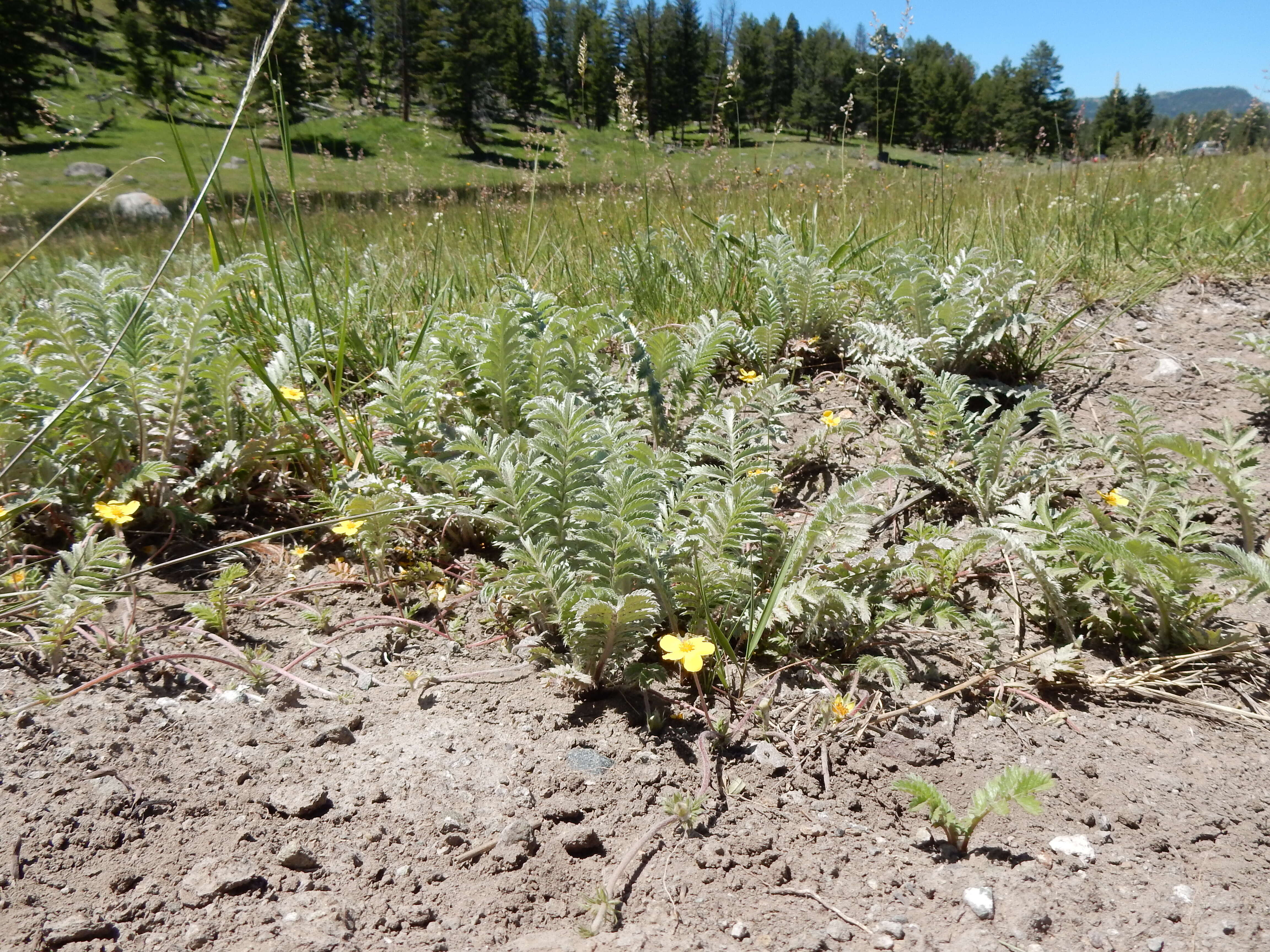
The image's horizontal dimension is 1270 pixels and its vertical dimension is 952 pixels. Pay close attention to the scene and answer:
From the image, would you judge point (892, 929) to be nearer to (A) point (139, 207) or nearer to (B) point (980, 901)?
(B) point (980, 901)

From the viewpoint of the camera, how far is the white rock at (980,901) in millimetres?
1166

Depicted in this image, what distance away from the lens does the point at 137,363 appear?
2096 mm

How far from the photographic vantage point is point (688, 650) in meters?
1.51

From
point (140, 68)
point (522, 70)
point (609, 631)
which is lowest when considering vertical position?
point (609, 631)

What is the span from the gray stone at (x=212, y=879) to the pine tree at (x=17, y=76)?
51.2 ft

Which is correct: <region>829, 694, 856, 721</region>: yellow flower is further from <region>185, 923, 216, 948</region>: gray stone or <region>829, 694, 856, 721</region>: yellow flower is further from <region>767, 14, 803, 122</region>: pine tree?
<region>767, 14, 803, 122</region>: pine tree

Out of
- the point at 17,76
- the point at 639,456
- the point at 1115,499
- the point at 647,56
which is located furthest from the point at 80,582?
the point at 17,76

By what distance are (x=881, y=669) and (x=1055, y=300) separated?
2537 mm

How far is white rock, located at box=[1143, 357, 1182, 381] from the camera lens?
2908 mm

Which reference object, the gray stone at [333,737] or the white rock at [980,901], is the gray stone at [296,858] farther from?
the white rock at [980,901]

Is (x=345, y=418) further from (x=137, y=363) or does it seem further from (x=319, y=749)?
(x=319, y=749)

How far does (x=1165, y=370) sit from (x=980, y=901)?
255cm

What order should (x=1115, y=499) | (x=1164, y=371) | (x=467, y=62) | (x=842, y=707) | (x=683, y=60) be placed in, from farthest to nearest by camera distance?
1. (x=467, y=62)
2. (x=683, y=60)
3. (x=1164, y=371)
4. (x=1115, y=499)
5. (x=842, y=707)

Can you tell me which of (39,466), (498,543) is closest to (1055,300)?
(498,543)
